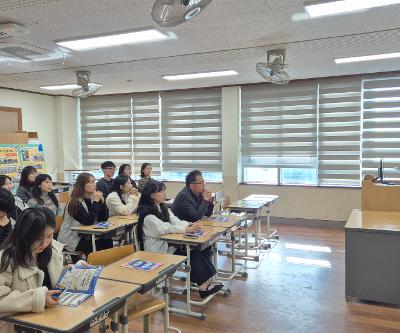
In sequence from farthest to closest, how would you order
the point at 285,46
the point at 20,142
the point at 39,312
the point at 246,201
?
1. the point at 20,142
2. the point at 246,201
3. the point at 285,46
4. the point at 39,312

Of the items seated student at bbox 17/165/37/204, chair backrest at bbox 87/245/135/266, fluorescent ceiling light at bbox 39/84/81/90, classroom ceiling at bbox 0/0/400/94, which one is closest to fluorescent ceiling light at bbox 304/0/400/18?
classroom ceiling at bbox 0/0/400/94

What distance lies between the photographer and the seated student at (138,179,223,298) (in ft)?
10.6

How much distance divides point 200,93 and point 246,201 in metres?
2.93

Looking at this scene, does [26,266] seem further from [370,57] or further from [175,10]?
[370,57]

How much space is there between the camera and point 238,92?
22.8 feet

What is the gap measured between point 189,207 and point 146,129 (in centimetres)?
424

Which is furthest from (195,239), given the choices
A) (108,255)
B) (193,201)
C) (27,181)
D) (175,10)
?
(27,181)

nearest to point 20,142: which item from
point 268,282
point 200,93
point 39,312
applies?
point 200,93

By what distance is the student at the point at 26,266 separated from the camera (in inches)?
65.4

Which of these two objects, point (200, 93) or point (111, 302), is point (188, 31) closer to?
point (111, 302)

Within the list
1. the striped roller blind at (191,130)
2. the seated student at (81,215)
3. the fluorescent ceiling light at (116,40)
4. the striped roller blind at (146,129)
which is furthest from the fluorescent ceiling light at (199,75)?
the seated student at (81,215)

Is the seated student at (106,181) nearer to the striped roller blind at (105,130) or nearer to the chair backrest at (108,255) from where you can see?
the striped roller blind at (105,130)

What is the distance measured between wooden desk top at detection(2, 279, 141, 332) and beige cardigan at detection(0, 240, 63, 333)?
0.04m

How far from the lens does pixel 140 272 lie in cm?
224
